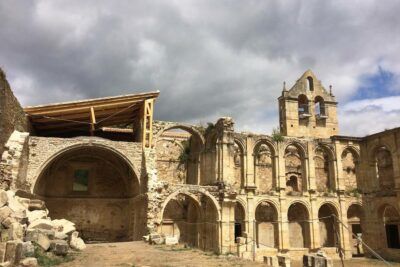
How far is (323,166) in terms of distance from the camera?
32.5 meters

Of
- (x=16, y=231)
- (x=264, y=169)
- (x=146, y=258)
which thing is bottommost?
(x=146, y=258)

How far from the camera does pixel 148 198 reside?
1936 cm

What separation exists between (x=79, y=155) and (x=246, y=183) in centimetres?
1126

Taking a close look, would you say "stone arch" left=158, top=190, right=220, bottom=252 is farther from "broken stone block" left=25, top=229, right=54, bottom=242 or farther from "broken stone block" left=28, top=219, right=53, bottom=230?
"broken stone block" left=25, top=229, right=54, bottom=242

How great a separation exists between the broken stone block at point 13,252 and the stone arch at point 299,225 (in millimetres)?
20675

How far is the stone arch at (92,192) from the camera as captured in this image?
23641 mm

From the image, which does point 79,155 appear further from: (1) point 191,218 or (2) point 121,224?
(1) point 191,218

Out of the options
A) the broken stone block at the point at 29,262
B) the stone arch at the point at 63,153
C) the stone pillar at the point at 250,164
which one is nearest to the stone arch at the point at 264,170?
the stone pillar at the point at 250,164

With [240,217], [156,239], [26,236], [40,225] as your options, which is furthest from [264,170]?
[26,236]

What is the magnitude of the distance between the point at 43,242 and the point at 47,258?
59 cm

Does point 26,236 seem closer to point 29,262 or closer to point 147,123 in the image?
point 29,262

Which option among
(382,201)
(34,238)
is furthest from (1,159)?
(382,201)

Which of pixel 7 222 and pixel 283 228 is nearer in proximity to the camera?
pixel 7 222

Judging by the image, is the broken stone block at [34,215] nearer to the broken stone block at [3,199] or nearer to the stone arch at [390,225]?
the broken stone block at [3,199]
